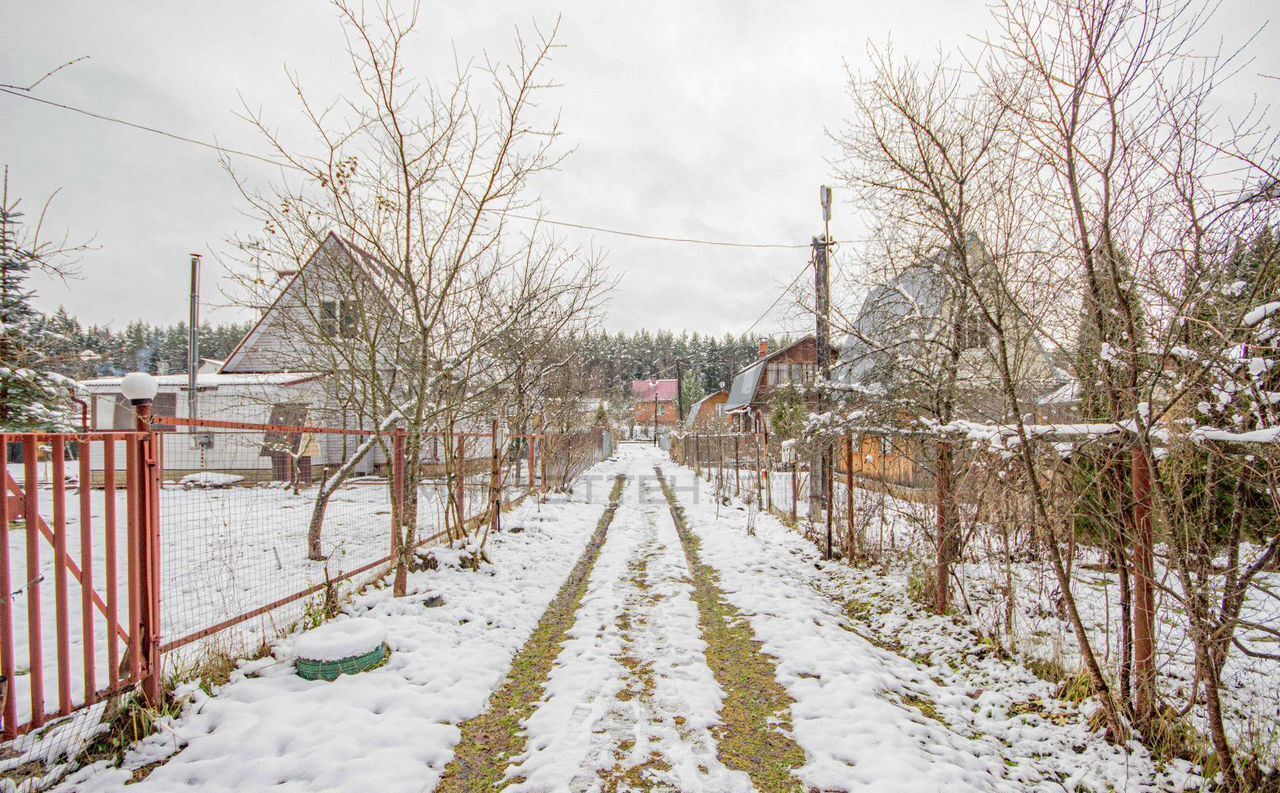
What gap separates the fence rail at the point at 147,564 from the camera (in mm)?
2459

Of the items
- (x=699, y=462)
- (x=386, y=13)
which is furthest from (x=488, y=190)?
(x=699, y=462)

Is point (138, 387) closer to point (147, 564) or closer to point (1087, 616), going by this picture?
point (147, 564)

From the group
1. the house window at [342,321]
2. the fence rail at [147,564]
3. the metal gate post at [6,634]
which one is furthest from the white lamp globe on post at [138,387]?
the house window at [342,321]

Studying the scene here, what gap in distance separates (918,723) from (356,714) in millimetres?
3257

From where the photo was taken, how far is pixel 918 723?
3111 mm

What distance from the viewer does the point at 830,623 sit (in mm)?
4742

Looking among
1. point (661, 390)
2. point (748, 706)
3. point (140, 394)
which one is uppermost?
point (661, 390)

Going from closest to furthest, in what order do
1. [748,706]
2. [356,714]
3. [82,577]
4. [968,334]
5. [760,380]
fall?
[82,577], [356,714], [748,706], [968,334], [760,380]

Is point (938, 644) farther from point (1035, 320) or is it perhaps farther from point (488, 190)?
point (488, 190)

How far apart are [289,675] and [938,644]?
4.75 meters

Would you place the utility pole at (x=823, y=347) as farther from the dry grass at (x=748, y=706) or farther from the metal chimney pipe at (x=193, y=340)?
the metal chimney pipe at (x=193, y=340)

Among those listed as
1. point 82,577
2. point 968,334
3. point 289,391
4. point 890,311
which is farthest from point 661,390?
point 82,577

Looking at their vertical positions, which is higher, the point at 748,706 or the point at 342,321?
the point at 342,321

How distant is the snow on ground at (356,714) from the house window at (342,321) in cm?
252
